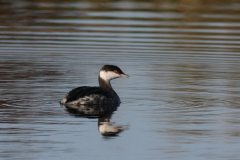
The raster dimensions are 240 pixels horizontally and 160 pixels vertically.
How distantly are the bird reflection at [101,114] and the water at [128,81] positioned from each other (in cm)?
13

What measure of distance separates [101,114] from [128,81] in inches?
147

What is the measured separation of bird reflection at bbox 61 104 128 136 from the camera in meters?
9.34

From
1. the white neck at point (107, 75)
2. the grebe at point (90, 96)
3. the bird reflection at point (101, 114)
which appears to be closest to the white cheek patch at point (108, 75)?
the white neck at point (107, 75)

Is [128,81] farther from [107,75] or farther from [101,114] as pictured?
[101,114]

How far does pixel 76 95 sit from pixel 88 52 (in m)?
7.37

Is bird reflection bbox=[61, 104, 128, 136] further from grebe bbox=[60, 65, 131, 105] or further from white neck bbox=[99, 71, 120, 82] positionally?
white neck bbox=[99, 71, 120, 82]

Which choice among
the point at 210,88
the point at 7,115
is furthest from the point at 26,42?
the point at 7,115

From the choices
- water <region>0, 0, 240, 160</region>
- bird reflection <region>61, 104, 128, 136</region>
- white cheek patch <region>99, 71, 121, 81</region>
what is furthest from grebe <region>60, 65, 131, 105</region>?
white cheek patch <region>99, 71, 121, 81</region>

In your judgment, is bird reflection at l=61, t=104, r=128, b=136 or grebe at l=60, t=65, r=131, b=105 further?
grebe at l=60, t=65, r=131, b=105

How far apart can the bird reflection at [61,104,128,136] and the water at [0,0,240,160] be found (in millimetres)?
126

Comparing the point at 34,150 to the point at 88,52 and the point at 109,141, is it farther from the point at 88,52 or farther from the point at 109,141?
the point at 88,52

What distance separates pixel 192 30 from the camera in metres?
24.2

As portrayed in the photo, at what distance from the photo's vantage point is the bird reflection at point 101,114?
9.34 metres

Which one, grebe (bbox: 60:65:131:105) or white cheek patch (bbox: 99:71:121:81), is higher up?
white cheek patch (bbox: 99:71:121:81)
